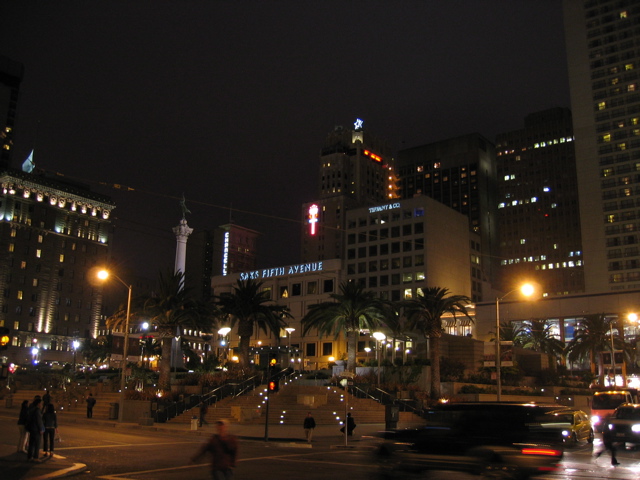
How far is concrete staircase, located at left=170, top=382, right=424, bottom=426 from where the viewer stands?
133ft

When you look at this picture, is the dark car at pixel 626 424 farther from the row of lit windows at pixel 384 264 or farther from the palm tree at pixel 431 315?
the row of lit windows at pixel 384 264

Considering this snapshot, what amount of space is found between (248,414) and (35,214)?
4555 inches

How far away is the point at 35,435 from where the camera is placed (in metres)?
18.2

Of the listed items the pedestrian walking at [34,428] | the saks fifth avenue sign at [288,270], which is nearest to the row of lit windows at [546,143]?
the saks fifth avenue sign at [288,270]

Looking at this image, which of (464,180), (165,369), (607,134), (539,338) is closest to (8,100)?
(464,180)

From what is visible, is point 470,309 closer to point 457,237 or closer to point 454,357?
point 457,237

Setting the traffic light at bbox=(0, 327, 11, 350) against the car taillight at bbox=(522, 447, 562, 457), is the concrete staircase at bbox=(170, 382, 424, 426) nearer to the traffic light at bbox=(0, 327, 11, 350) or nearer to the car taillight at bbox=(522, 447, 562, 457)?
the traffic light at bbox=(0, 327, 11, 350)

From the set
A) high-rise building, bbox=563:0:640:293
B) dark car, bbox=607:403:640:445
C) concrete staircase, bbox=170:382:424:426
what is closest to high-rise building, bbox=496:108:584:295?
high-rise building, bbox=563:0:640:293

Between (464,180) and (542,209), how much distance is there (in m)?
26.0

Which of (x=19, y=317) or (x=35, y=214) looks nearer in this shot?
(x=19, y=317)

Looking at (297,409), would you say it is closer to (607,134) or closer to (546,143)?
(607,134)

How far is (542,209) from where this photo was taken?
191875 mm

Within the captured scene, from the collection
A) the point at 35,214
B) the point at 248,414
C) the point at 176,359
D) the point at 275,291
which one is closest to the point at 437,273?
the point at 275,291

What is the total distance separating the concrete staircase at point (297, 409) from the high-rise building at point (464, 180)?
14658 cm
